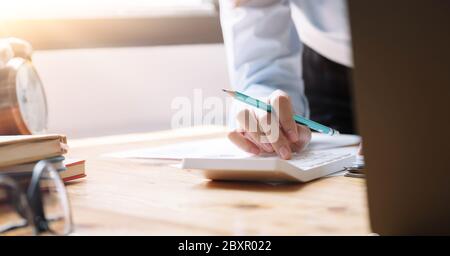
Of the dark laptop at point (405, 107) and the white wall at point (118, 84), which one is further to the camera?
the white wall at point (118, 84)

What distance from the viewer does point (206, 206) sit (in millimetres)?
543

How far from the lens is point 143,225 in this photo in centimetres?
47

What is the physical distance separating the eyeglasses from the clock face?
1.53ft

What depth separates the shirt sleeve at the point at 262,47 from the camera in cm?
123

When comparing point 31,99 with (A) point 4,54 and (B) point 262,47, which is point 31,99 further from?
(B) point 262,47

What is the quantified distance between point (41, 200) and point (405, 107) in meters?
0.27

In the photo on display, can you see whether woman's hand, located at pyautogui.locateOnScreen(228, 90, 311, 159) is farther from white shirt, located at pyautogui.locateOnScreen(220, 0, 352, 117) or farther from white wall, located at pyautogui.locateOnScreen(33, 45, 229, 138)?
white wall, located at pyautogui.locateOnScreen(33, 45, 229, 138)

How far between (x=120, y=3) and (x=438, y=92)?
162 centimetres

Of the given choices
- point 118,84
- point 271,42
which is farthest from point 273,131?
point 118,84

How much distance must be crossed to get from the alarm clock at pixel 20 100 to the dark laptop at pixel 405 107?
63cm

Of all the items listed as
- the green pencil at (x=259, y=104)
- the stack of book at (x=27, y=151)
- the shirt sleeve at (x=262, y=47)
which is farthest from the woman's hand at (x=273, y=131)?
the shirt sleeve at (x=262, y=47)

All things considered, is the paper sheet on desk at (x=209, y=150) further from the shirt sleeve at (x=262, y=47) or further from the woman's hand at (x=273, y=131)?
the shirt sleeve at (x=262, y=47)

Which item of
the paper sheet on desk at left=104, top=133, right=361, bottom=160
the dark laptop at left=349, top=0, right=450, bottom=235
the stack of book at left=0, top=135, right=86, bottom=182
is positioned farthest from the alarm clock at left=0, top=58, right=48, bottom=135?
the dark laptop at left=349, top=0, right=450, bottom=235
